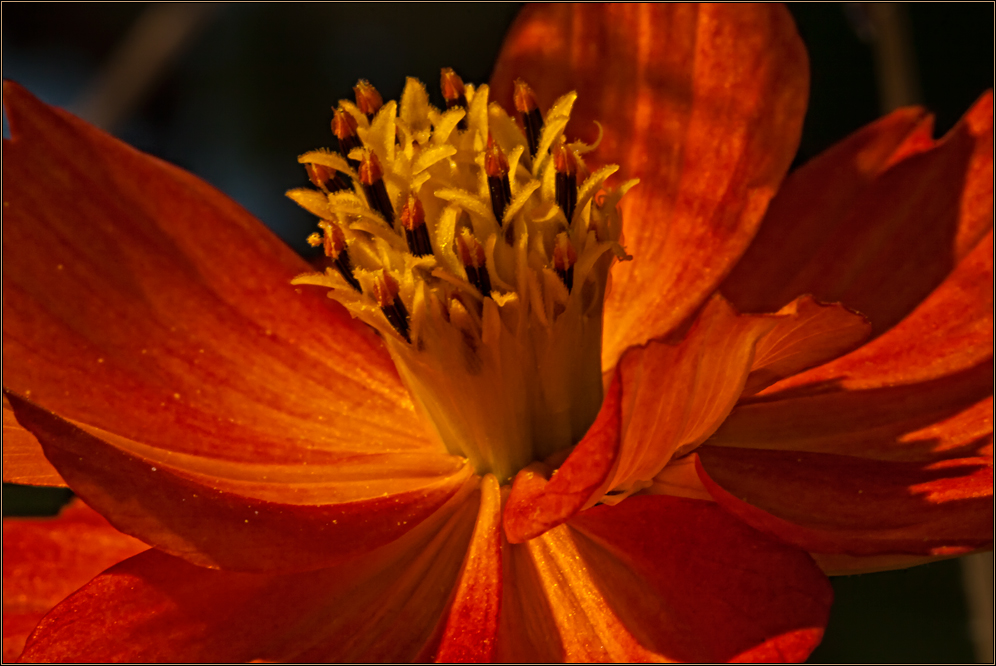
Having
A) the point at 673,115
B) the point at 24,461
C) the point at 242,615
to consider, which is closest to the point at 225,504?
the point at 242,615

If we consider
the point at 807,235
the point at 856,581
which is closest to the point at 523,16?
the point at 807,235

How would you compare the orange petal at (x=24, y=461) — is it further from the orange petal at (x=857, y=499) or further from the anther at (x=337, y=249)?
the orange petal at (x=857, y=499)

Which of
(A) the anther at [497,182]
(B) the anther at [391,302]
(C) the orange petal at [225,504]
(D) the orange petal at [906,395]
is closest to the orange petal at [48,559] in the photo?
(C) the orange petal at [225,504]

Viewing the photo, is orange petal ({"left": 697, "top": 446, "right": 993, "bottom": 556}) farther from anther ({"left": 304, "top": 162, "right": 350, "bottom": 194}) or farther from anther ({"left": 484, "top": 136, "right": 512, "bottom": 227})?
anther ({"left": 304, "top": 162, "right": 350, "bottom": 194})

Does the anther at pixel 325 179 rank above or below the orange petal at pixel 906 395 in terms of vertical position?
above

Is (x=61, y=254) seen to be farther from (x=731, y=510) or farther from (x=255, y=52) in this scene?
(x=255, y=52)

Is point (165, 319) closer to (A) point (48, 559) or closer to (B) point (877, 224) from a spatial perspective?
(A) point (48, 559)

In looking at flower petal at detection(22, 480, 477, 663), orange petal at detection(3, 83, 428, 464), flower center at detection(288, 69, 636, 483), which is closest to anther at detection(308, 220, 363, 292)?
flower center at detection(288, 69, 636, 483)

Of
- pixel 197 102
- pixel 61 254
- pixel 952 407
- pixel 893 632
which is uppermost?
pixel 197 102
